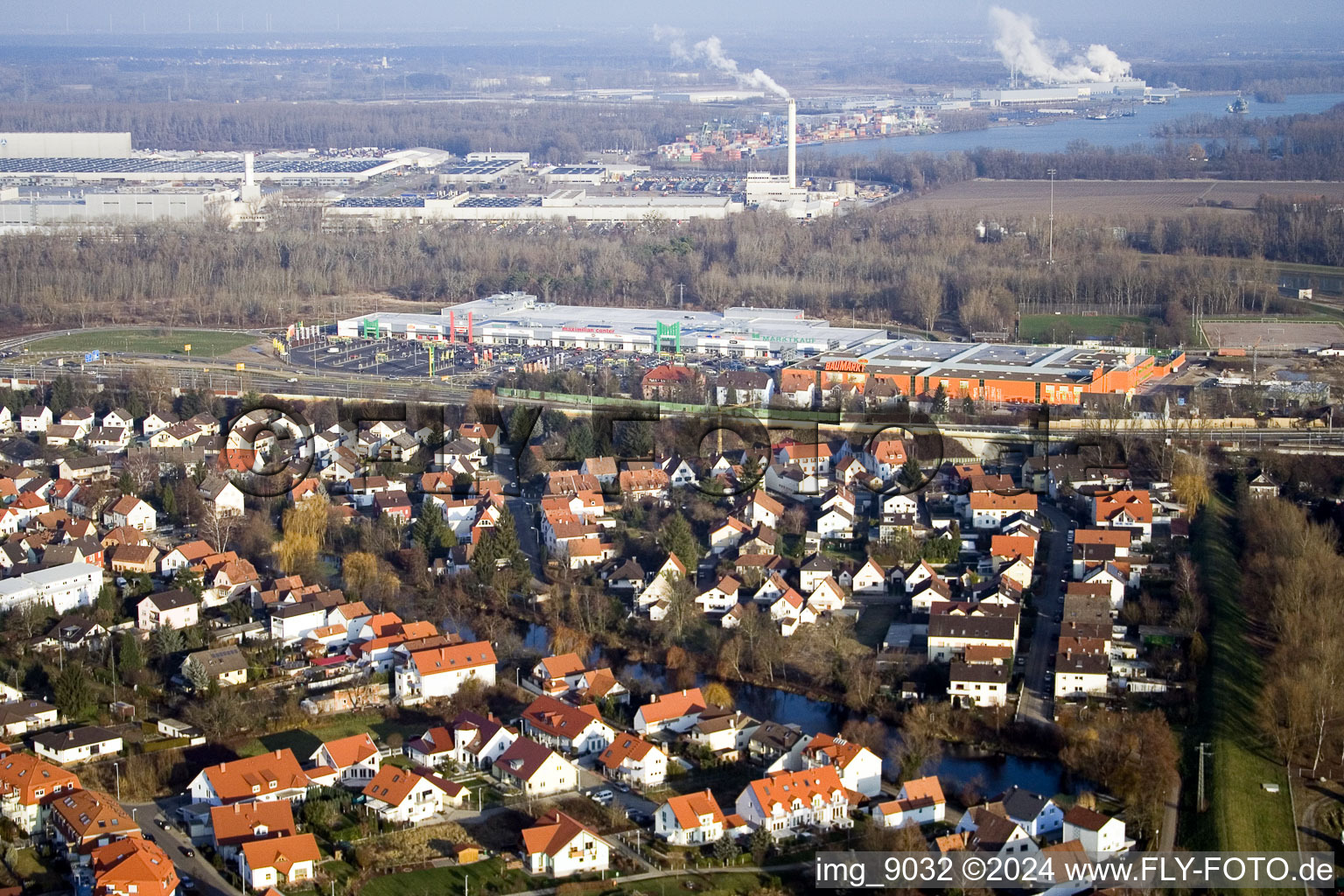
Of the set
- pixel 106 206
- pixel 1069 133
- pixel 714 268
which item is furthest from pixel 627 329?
pixel 1069 133

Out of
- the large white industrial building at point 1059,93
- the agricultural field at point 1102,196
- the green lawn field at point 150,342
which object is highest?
the large white industrial building at point 1059,93

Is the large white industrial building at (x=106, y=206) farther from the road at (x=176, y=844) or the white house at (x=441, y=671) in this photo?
the road at (x=176, y=844)

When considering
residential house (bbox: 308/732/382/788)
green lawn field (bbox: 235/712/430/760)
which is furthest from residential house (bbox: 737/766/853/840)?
green lawn field (bbox: 235/712/430/760)

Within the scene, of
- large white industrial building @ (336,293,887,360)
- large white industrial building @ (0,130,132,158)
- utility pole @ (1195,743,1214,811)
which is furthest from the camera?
large white industrial building @ (0,130,132,158)

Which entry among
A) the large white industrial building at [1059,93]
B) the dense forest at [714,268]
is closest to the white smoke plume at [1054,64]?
the large white industrial building at [1059,93]

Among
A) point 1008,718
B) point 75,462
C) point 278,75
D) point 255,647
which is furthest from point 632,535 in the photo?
point 278,75

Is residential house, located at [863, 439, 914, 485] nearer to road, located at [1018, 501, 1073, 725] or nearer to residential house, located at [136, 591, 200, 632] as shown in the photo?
road, located at [1018, 501, 1073, 725]
